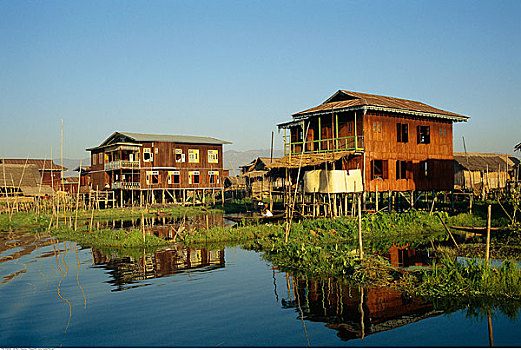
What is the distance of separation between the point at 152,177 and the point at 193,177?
4.53 metres

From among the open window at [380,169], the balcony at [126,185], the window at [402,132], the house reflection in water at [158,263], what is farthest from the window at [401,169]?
the balcony at [126,185]

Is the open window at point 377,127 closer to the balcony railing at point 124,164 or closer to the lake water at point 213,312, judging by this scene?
the lake water at point 213,312

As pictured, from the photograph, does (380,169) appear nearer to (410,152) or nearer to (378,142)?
(378,142)

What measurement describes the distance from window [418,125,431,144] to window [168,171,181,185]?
2659 cm

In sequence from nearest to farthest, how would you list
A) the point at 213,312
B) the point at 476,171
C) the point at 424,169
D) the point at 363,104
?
the point at 213,312 → the point at 363,104 → the point at 424,169 → the point at 476,171

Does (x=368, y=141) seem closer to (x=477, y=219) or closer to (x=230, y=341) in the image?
(x=477, y=219)

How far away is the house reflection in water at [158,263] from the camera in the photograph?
15453mm

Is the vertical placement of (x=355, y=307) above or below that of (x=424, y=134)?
below

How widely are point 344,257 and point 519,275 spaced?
16.8ft

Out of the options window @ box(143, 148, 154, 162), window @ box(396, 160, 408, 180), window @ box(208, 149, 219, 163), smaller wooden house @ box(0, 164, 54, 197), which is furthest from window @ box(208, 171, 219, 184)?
window @ box(396, 160, 408, 180)

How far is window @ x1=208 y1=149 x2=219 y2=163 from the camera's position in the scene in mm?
49812

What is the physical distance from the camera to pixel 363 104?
26000 mm

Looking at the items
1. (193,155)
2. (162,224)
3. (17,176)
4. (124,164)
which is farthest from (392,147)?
(17,176)

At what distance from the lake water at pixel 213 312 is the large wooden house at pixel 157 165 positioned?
95.7 ft
